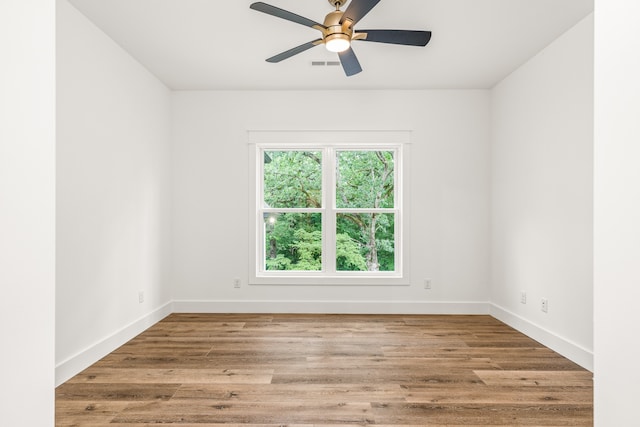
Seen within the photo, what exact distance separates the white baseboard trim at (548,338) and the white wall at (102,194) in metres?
3.81

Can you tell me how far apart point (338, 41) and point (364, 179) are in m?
2.50

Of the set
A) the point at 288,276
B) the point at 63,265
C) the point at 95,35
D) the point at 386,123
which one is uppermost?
the point at 95,35

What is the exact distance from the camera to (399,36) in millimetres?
2666

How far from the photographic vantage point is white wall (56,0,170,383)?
2791 mm

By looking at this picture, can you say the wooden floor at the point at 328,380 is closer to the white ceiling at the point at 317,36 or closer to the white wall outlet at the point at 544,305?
the white wall outlet at the point at 544,305

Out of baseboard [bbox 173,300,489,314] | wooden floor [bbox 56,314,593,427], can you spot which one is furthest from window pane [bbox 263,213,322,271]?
wooden floor [bbox 56,314,593,427]

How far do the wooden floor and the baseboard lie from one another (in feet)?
1.95

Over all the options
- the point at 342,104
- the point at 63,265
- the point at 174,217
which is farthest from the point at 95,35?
the point at 342,104

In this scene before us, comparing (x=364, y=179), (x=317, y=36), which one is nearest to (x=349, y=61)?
(x=317, y=36)
